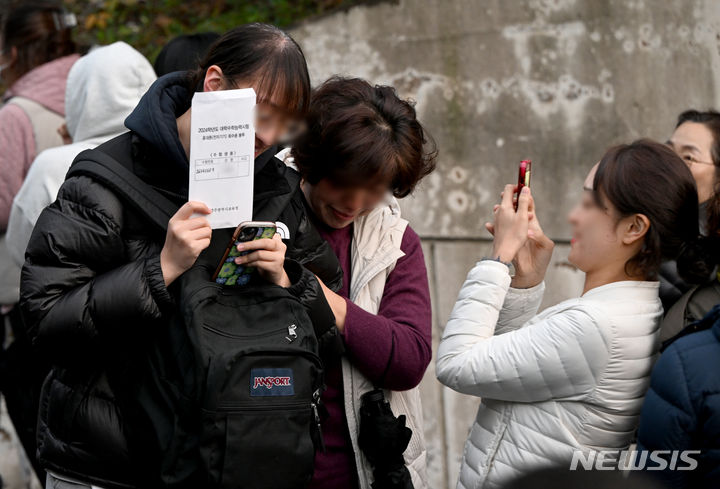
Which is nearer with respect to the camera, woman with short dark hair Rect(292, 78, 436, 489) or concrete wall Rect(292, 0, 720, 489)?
woman with short dark hair Rect(292, 78, 436, 489)

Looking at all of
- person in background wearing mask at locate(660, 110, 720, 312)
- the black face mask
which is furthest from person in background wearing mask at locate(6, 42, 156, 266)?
person in background wearing mask at locate(660, 110, 720, 312)

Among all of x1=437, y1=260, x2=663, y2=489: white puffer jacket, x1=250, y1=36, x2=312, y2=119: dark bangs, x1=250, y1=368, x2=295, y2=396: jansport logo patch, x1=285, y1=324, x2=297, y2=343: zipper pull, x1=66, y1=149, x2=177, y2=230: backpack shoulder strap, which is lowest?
x1=437, y1=260, x2=663, y2=489: white puffer jacket

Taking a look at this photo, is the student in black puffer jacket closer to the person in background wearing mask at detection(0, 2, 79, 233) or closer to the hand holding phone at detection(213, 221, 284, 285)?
the hand holding phone at detection(213, 221, 284, 285)

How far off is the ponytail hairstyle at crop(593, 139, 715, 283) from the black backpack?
0.97 meters

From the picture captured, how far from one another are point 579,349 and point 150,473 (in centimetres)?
115

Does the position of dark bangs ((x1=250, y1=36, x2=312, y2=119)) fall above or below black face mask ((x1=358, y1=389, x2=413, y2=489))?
above

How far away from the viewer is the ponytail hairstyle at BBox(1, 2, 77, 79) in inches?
167

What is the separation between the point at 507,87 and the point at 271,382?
9.96 ft

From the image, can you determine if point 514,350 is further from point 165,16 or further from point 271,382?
point 165,16

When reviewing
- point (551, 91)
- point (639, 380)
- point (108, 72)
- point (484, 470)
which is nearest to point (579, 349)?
point (639, 380)

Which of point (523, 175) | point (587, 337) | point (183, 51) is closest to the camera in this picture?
point (587, 337)

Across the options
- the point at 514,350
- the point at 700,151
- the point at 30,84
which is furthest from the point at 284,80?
the point at 30,84

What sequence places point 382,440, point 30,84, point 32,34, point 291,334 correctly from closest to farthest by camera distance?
point 291,334 < point 382,440 < point 30,84 < point 32,34

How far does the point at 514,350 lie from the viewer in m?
2.39
